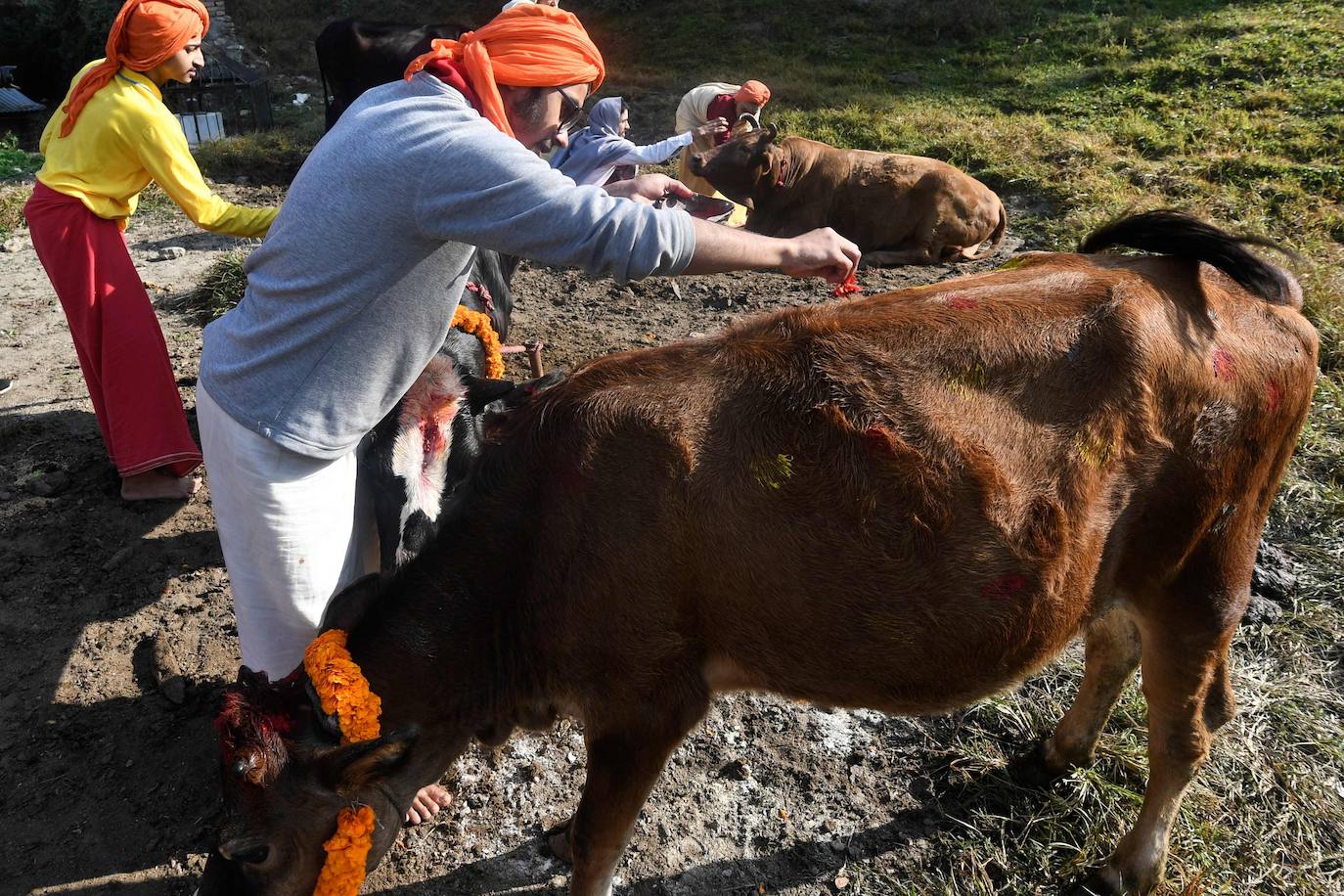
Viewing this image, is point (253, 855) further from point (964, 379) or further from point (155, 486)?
point (155, 486)

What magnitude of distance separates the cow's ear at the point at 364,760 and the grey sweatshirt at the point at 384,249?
0.81 metres

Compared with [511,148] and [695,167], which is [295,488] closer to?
[511,148]

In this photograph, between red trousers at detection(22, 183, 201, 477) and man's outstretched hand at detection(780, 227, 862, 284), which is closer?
man's outstretched hand at detection(780, 227, 862, 284)

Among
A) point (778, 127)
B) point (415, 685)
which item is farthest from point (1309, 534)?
point (778, 127)

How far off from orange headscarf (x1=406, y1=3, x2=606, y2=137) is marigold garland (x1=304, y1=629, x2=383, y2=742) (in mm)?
1468

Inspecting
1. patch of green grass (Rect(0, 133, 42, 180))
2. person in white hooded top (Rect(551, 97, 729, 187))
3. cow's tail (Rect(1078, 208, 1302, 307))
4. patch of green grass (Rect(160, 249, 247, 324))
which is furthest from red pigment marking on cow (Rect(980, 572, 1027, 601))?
patch of green grass (Rect(0, 133, 42, 180))

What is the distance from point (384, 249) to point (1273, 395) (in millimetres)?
2509

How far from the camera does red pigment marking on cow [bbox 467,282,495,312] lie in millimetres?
4055

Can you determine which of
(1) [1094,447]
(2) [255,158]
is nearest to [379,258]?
(1) [1094,447]

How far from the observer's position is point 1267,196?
767 cm

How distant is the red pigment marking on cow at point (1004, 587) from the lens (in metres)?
2.42

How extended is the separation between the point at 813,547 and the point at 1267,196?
7435 mm

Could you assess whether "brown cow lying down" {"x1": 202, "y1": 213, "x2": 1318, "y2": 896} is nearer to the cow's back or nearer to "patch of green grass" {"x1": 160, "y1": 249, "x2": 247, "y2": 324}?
the cow's back

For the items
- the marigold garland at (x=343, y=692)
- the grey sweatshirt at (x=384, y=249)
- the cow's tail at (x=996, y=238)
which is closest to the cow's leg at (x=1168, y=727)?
the grey sweatshirt at (x=384, y=249)
